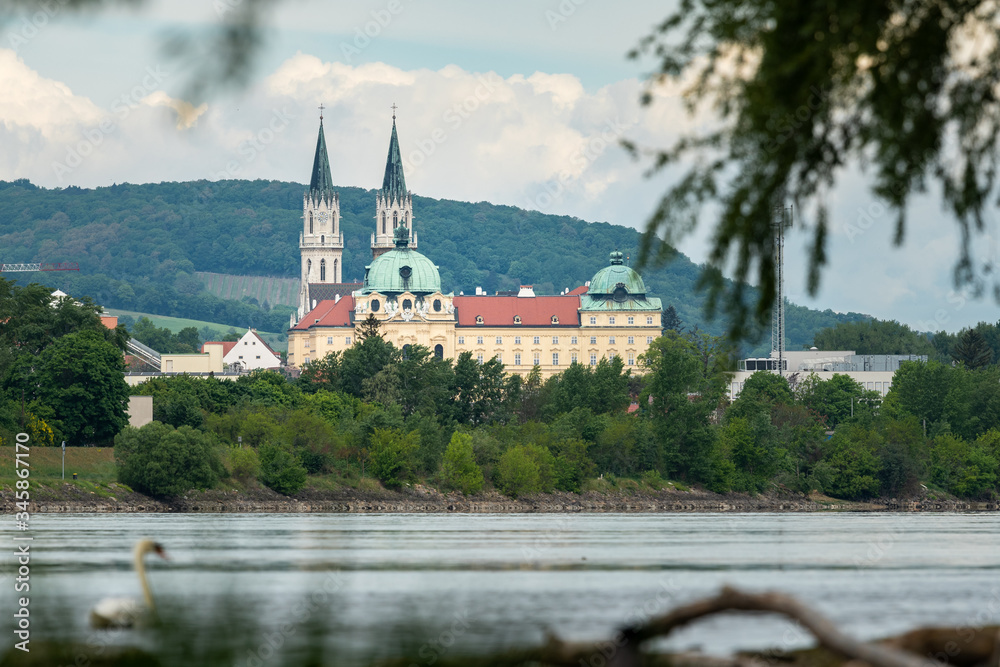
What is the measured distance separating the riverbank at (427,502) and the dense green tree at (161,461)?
0.67m

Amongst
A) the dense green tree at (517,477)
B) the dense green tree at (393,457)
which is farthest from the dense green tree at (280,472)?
the dense green tree at (517,477)

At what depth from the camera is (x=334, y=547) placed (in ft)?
172

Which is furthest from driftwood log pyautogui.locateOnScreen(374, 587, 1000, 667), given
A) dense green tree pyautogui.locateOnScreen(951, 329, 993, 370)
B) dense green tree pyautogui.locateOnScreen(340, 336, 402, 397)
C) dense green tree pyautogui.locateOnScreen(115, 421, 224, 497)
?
dense green tree pyautogui.locateOnScreen(951, 329, 993, 370)

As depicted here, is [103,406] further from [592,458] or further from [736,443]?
[736,443]

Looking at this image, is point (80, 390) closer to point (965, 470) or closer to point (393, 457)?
Answer: point (393, 457)

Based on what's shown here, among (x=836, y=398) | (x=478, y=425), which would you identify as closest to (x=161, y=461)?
(x=478, y=425)

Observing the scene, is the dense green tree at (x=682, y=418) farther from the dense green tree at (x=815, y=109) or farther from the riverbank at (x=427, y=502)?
the dense green tree at (x=815, y=109)

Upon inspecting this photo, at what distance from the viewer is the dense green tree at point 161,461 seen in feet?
288

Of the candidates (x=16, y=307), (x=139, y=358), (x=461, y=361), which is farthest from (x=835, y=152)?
(x=139, y=358)

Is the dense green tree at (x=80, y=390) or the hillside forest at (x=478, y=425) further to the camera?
the hillside forest at (x=478, y=425)

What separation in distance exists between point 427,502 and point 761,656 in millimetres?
83527

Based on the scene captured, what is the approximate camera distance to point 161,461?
290 feet

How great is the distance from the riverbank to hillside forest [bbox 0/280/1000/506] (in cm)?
117

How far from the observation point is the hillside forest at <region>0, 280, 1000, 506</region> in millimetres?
96000
